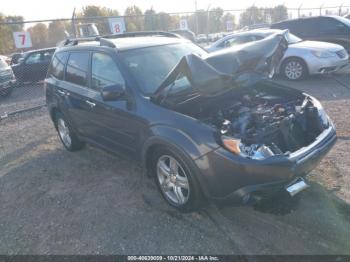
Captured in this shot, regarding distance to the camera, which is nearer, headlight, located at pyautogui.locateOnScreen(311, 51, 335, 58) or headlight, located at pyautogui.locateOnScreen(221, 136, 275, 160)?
headlight, located at pyautogui.locateOnScreen(221, 136, 275, 160)

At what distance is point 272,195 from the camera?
10.1 ft

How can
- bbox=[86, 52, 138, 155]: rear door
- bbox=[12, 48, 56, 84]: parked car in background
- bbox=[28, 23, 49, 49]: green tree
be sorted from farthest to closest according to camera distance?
bbox=[28, 23, 49, 49]: green tree
bbox=[12, 48, 56, 84]: parked car in background
bbox=[86, 52, 138, 155]: rear door

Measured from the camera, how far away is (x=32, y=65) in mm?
14586

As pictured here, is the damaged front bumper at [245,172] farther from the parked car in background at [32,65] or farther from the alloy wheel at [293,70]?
the parked car in background at [32,65]

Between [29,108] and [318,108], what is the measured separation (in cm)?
823

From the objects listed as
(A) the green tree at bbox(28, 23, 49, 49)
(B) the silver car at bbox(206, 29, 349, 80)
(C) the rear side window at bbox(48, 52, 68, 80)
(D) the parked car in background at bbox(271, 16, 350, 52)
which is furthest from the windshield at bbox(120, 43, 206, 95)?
(A) the green tree at bbox(28, 23, 49, 49)

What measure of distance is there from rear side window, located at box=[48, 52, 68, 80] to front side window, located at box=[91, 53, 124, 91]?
1047 millimetres

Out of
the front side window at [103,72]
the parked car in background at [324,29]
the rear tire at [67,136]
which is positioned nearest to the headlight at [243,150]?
the front side window at [103,72]

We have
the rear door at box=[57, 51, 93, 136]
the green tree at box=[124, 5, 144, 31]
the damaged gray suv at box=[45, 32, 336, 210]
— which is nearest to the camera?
the damaged gray suv at box=[45, 32, 336, 210]

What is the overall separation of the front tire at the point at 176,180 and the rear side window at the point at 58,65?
2.61 meters

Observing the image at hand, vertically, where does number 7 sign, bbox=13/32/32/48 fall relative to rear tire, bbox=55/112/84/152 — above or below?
above

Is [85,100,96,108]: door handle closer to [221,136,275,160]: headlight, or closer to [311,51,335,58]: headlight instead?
[221,136,275,160]: headlight

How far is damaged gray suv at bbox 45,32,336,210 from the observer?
305cm

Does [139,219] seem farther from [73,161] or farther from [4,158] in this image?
[4,158]
